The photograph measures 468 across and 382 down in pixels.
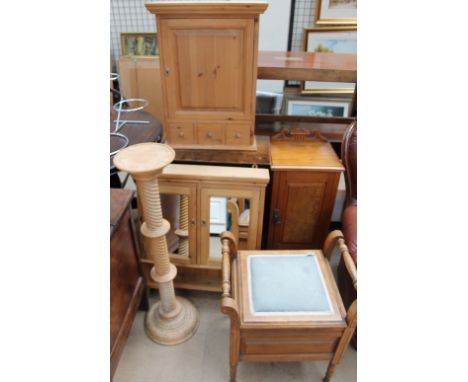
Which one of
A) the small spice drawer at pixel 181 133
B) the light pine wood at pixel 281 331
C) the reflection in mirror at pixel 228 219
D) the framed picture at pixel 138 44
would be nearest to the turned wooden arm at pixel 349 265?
the light pine wood at pixel 281 331

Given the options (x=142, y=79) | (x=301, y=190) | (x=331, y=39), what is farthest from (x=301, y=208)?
(x=142, y=79)

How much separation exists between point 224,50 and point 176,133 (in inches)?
18.0

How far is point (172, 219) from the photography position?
168 cm

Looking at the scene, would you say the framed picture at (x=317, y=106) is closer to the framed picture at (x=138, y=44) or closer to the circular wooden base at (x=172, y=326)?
the framed picture at (x=138, y=44)

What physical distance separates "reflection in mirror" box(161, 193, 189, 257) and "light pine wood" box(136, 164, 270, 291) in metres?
0.07

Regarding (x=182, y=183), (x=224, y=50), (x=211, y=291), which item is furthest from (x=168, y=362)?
(x=224, y=50)

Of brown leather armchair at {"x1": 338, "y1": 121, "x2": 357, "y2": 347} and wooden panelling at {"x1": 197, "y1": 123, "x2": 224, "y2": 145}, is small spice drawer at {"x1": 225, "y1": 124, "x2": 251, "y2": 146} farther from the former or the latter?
brown leather armchair at {"x1": 338, "y1": 121, "x2": 357, "y2": 347}

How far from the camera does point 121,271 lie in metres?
1.33

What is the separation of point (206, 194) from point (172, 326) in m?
0.66

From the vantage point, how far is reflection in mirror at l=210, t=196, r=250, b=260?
1517 mm

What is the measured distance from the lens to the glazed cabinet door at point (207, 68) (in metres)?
1.34

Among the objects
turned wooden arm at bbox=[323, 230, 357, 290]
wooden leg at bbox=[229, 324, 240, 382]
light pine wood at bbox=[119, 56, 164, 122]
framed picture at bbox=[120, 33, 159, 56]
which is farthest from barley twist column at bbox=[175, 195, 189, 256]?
framed picture at bbox=[120, 33, 159, 56]

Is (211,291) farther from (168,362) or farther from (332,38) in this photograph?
(332,38)

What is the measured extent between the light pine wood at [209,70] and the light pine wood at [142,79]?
153 centimetres
